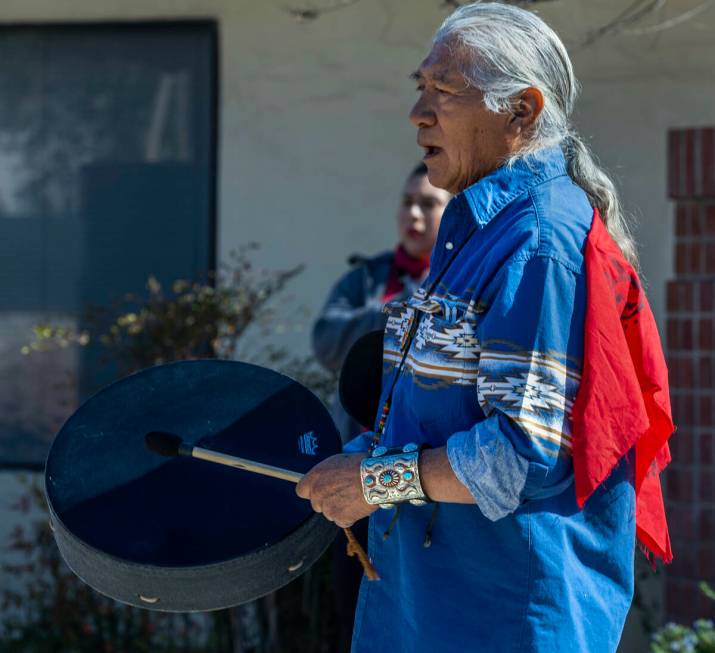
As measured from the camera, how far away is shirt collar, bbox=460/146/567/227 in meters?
1.90

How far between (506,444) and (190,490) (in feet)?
2.41

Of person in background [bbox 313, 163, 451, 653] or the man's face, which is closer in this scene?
the man's face

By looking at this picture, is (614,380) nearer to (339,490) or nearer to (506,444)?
(506,444)

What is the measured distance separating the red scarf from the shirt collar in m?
1.60

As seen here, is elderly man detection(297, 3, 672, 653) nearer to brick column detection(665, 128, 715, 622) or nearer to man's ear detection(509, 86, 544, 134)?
man's ear detection(509, 86, 544, 134)

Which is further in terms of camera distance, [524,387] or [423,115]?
[423,115]

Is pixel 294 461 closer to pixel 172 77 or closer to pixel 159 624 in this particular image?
pixel 159 624

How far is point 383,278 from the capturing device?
11.9ft

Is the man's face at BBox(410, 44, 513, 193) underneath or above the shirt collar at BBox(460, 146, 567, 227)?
above

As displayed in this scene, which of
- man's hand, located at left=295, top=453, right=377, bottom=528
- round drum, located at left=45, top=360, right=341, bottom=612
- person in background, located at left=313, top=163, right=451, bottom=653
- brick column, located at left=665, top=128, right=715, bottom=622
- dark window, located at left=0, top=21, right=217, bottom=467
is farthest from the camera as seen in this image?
dark window, located at left=0, top=21, right=217, bottom=467

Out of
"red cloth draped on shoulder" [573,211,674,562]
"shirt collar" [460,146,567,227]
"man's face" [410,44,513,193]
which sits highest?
"man's face" [410,44,513,193]

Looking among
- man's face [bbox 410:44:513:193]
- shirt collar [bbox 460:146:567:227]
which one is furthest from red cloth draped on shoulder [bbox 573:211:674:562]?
man's face [bbox 410:44:513:193]

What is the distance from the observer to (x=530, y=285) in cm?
175

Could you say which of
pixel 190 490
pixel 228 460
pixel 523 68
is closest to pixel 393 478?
pixel 228 460
